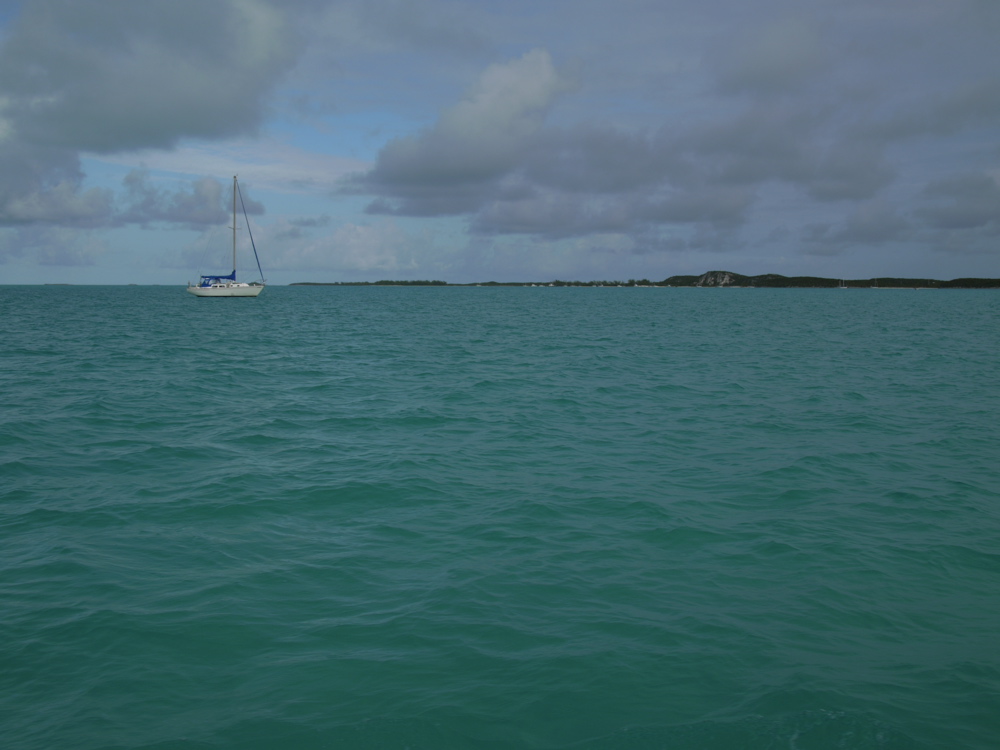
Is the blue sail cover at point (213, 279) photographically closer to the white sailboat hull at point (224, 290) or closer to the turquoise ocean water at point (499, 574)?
the white sailboat hull at point (224, 290)

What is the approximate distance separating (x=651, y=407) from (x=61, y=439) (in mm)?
17933

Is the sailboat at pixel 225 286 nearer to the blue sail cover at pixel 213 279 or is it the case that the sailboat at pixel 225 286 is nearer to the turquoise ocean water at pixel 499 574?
the blue sail cover at pixel 213 279

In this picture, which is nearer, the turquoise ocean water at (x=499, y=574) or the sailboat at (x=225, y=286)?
the turquoise ocean water at (x=499, y=574)

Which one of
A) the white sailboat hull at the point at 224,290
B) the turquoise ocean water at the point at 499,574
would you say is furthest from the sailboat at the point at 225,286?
the turquoise ocean water at the point at 499,574

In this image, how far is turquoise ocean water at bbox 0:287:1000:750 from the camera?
7016 mm

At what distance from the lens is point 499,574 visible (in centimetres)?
1020

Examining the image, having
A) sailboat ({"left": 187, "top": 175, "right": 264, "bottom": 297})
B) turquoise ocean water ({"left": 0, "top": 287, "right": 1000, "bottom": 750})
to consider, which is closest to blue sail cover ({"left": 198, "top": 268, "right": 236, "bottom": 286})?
Answer: sailboat ({"left": 187, "top": 175, "right": 264, "bottom": 297})

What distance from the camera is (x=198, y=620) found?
28.9 ft

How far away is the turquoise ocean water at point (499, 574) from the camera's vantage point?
7.02 m

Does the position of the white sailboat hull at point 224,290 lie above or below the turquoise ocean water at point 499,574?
above

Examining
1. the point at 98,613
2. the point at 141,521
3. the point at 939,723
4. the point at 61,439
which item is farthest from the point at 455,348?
the point at 939,723

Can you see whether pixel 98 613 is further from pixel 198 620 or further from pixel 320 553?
pixel 320 553

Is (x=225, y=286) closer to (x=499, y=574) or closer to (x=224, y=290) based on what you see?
(x=224, y=290)

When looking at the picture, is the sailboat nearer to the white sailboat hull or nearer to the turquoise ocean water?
the white sailboat hull
